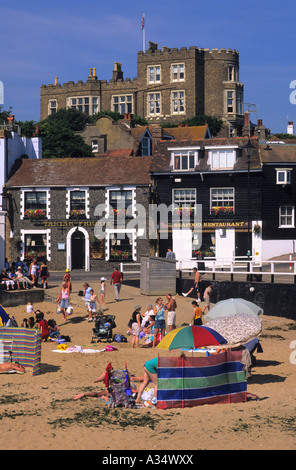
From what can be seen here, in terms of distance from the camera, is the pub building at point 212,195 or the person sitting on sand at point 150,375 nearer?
the person sitting on sand at point 150,375

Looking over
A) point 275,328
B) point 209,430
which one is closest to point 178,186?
point 275,328

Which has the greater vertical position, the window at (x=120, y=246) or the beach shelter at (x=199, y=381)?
the window at (x=120, y=246)

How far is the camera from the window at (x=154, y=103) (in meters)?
87.8

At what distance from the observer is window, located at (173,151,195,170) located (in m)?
46.3

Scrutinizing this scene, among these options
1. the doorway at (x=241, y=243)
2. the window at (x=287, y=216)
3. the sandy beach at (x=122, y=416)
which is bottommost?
the sandy beach at (x=122, y=416)

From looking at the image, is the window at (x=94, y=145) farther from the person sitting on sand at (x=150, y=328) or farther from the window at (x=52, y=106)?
the person sitting on sand at (x=150, y=328)

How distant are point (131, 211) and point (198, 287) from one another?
45.1 feet

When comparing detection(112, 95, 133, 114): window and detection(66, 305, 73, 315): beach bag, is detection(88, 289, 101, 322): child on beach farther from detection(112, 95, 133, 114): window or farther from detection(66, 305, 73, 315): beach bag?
detection(112, 95, 133, 114): window

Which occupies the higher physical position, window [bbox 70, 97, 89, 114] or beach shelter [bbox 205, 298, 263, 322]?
window [bbox 70, 97, 89, 114]

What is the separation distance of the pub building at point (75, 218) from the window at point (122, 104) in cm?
4576

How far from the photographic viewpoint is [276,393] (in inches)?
674

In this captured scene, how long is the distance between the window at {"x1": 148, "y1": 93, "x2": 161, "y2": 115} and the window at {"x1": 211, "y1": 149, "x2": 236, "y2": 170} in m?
43.1

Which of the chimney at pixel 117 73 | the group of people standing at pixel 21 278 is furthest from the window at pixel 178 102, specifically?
the group of people standing at pixel 21 278

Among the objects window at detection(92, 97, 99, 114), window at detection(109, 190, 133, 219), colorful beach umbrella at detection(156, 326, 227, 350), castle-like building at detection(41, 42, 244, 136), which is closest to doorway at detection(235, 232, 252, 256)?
window at detection(109, 190, 133, 219)
